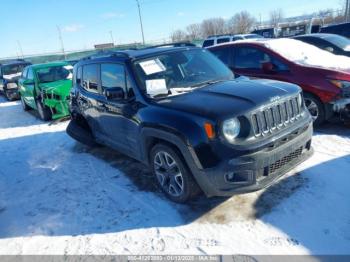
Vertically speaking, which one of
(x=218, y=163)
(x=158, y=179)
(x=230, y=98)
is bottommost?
(x=158, y=179)

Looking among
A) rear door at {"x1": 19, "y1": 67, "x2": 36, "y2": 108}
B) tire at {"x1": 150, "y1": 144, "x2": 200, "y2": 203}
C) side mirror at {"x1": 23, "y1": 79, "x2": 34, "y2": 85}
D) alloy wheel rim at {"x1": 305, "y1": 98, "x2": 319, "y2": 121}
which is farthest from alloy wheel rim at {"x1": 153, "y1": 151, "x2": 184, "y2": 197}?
side mirror at {"x1": 23, "y1": 79, "x2": 34, "y2": 85}

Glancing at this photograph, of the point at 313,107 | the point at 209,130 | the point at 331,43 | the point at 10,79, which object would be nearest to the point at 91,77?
the point at 209,130

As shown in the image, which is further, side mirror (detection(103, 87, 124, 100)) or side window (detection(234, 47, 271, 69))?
side window (detection(234, 47, 271, 69))

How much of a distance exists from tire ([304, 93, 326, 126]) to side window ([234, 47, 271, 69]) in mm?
1185

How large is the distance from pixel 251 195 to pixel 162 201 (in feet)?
3.70

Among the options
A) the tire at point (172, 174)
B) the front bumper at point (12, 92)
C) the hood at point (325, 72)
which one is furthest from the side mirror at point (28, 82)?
the hood at point (325, 72)

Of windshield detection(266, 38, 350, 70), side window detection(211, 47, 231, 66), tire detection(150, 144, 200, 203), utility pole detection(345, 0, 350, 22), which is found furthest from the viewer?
utility pole detection(345, 0, 350, 22)

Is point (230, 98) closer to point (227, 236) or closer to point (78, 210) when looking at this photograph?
point (227, 236)

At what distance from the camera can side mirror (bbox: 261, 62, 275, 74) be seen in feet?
20.6

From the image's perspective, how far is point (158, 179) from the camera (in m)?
4.20

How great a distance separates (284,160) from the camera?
3.61 m

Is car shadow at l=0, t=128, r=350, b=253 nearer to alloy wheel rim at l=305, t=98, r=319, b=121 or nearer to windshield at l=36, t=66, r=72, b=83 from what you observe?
alloy wheel rim at l=305, t=98, r=319, b=121

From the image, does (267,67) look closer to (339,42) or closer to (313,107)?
(313,107)

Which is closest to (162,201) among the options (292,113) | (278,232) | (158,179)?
(158,179)
